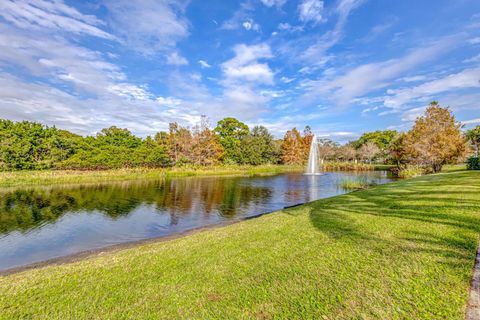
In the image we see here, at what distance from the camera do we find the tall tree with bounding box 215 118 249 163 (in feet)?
146

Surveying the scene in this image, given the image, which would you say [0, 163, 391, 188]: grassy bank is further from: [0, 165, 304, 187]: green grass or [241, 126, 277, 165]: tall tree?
[241, 126, 277, 165]: tall tree

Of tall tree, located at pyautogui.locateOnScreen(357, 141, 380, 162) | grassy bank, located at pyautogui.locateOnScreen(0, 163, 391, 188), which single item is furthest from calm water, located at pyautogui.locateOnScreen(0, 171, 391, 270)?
tall tree, located at pyautogui.locateOnScreen(357, 141, 380, 162)

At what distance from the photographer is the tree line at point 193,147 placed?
992 inches

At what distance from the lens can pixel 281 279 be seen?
355 centimetres

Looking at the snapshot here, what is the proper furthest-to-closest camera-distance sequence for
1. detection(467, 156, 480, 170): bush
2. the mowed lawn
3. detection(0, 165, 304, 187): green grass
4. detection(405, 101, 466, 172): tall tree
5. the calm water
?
detection(405, 101, 466, 172): tall tree
detection(0, 165, 304, 187): green grass
detection(467, 156, 480, 170): bush
the calm water
the mowed lawn

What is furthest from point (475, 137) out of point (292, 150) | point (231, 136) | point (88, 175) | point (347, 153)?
point (88, 175)

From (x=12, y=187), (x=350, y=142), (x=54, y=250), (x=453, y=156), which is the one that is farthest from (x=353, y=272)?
(x=350, y=142)

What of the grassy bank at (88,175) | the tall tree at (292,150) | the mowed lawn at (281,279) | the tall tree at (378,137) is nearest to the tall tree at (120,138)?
the grassy bank at (88,175)

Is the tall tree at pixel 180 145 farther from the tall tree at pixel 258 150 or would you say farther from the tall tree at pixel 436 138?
the tall tree at pixel 436 138

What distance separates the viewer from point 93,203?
14.6 metres

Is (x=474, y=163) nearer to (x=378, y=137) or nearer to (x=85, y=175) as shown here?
(x=85, y=175)

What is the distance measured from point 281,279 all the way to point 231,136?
4670 cm

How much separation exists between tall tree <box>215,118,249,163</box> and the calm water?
26041mm

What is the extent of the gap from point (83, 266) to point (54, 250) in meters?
4.19
